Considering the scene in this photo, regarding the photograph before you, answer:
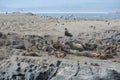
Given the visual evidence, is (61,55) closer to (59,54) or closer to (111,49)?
(59,54)

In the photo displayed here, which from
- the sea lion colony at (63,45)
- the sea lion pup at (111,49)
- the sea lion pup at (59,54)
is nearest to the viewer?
the sea lion pup at (59,54)

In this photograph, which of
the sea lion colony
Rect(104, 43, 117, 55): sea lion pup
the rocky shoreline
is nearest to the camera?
the rocky shoreline

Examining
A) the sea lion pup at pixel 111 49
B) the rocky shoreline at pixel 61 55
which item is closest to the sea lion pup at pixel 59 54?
the rocky shoreline at pixel 61 55

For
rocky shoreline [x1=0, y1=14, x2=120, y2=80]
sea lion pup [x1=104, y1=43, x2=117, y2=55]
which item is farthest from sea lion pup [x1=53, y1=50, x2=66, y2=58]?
sea lion pup [x1=104, y1=43, x2=117, y2=55]

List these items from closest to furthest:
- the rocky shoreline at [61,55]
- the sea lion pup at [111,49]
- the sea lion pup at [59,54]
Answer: the rocky shoreline at [61,55] < the sea lion pup at [59,54] < the sea lion pup at [111,49]

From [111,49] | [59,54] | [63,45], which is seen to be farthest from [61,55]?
[111,49]

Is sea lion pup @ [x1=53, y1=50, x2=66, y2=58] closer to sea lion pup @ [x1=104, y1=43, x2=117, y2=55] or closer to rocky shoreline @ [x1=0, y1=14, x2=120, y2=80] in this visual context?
rocky shoreline @ [x1=0, y1=14, x2=120, y2=80]

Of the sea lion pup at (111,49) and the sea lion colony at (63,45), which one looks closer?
the sea lion colony at (63,45)

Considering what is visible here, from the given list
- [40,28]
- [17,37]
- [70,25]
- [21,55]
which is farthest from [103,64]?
[70,25]

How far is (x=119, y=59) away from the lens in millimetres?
29969

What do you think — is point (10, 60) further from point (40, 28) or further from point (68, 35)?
point (40, 28)

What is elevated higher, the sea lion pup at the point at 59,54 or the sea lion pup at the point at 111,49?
the sea lion pup at the point at 59,54

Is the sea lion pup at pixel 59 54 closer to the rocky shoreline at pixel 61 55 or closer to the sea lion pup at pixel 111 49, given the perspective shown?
the rocky shoreline at pixel 61 55

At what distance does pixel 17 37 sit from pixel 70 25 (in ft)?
41.6
